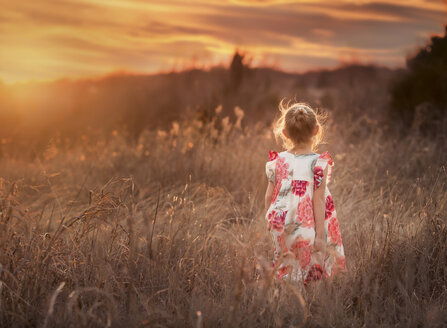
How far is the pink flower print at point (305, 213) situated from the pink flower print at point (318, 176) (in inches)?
4.1

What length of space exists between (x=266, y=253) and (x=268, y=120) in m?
6.75

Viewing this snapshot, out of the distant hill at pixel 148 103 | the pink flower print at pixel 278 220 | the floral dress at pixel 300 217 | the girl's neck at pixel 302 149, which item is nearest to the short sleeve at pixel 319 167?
the floral dress at pixel 300 217

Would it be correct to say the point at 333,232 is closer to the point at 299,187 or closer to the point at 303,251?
the point at 303,251

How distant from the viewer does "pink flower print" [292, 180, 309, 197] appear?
2797 millimetres

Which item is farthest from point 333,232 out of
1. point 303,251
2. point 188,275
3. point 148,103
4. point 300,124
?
point 148,103

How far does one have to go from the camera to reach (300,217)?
2773 mm

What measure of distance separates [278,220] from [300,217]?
147 millimetres

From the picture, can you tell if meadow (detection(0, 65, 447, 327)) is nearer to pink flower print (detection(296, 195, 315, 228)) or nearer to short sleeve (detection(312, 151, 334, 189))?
pink flower print (detection(296, 195, 315, 228))

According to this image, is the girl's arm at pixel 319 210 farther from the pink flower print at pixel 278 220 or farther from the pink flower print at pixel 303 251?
the pink flower print at pixel 278 220

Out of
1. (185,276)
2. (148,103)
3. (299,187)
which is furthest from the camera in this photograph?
(148,103)

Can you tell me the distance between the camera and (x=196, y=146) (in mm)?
5914

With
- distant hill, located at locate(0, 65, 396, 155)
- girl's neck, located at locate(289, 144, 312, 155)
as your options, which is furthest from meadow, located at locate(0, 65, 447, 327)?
distant hill, located at locate(0, 65, 396, 155)

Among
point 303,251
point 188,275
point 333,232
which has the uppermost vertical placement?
point 333,232

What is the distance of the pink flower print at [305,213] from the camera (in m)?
2.77
